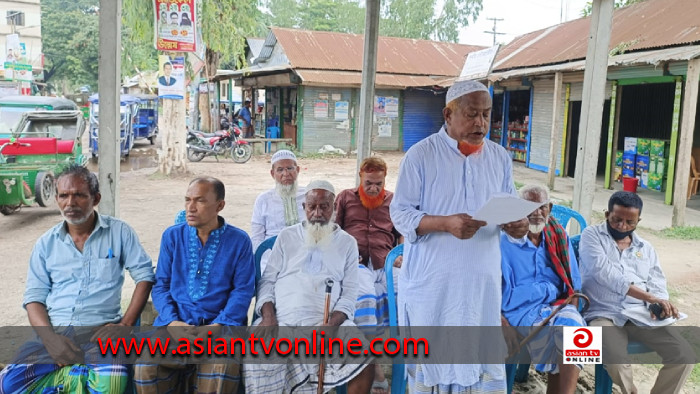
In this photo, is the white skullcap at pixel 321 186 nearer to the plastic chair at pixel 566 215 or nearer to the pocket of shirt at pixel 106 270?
the pocket of shirt at pixel 106 270

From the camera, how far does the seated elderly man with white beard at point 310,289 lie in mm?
2660

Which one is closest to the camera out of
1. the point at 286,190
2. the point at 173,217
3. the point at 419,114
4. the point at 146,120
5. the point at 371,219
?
the point at 371,219

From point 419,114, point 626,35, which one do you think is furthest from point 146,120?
point 626,35

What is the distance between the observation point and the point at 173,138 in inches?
491

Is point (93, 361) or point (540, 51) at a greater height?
point (540, 51)

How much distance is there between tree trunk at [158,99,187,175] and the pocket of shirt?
9603 millimetres

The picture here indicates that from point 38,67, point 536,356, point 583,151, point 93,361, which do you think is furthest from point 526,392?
point 38,67

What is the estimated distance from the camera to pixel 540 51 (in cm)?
1446

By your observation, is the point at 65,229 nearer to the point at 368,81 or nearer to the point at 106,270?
the point at 106,270

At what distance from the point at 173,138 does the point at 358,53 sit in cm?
996

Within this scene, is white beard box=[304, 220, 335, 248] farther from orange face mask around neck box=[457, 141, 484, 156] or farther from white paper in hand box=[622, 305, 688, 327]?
white paper in hand box=[622, 305, 688, 327]

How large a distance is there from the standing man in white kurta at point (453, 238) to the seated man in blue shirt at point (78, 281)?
4.72ft

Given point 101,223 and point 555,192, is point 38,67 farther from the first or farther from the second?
point 101,223

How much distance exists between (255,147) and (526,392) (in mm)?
16147
